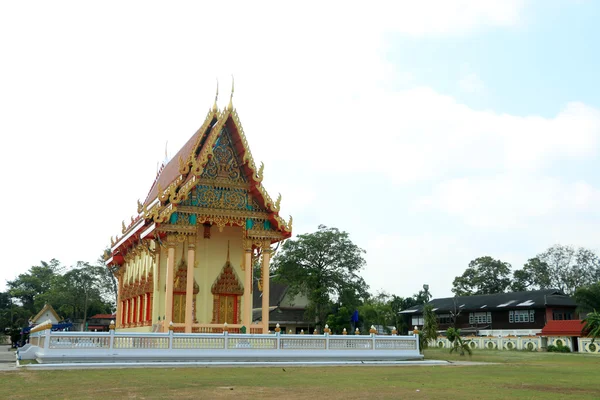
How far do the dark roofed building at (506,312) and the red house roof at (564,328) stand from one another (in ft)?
→ 22.5

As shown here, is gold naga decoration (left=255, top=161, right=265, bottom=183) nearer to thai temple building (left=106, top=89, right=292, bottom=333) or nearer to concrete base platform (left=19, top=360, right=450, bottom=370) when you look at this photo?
thai temple building (left=106, top=89, right=292, bottom=333)

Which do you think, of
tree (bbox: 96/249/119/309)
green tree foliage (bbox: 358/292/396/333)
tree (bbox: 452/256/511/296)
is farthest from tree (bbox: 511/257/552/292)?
tree (bbox: 96/249/119/309)

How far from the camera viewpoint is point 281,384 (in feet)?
36.8

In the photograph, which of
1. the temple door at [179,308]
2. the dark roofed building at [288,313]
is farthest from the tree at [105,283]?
A: the temple door at [179,308]

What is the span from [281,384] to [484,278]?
2442 inches

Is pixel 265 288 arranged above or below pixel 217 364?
above

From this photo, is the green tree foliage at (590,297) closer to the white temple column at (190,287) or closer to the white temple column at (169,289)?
the white temple column at (190,287)

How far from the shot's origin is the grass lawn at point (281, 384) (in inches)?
368

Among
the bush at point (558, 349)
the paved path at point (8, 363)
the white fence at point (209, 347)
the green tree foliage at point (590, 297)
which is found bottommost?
the bush at point (558, 349)

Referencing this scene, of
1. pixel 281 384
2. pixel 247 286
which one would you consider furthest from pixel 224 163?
pixel 281 384

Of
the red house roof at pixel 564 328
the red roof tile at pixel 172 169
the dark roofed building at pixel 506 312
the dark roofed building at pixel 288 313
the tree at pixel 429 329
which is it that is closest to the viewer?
the red roof tile at pixel 172 169

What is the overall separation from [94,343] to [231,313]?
6.26 metres

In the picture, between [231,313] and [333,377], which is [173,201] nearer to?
[231,313]

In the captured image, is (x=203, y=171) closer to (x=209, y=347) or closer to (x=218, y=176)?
(x=218, y=176)
